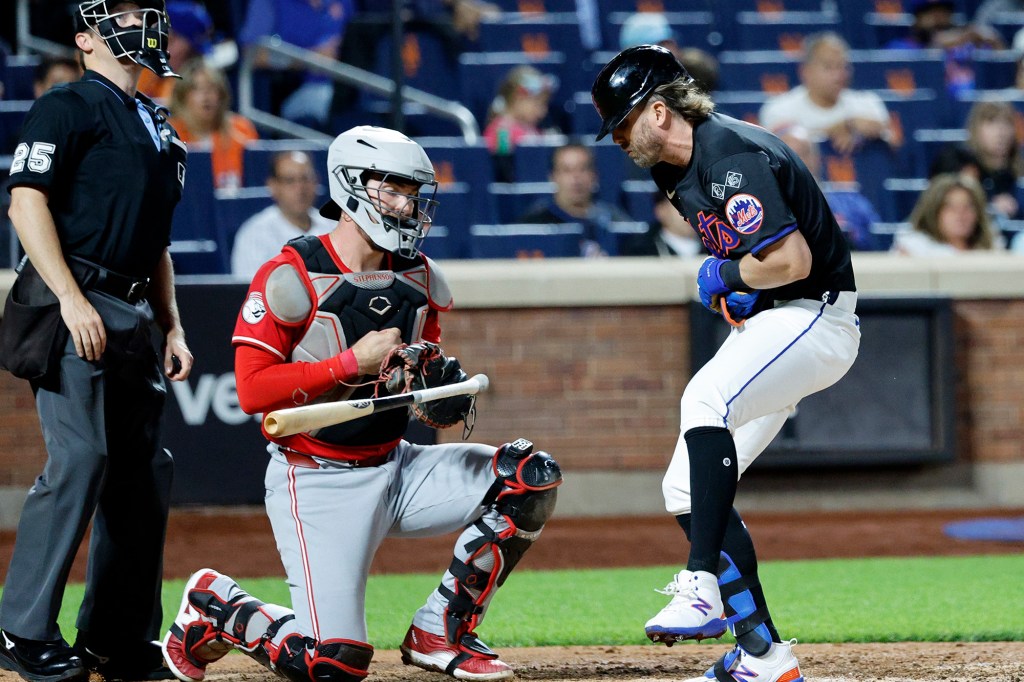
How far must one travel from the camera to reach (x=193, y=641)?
390cm

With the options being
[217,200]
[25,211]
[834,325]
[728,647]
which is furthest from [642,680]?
[217,200]

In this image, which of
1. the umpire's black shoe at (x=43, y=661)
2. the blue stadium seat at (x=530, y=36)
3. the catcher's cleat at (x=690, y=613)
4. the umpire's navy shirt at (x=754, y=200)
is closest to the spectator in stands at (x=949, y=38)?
the blue stadium seat at (x=530, y=36)

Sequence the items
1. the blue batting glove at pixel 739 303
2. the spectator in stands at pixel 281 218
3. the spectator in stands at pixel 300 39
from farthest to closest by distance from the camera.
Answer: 1. the spectator in stands at pixel 300 39
2. the spectator in stands at pixel 281 218
3. the blue batting glove at pixel 739 303

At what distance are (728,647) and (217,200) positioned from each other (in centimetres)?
507

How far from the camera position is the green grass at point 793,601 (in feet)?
15.9

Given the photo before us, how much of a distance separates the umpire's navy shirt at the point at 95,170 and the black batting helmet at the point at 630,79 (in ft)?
4.50

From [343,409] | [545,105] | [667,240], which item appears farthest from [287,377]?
[545,105]

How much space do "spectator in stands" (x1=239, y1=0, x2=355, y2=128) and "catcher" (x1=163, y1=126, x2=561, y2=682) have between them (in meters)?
6.23

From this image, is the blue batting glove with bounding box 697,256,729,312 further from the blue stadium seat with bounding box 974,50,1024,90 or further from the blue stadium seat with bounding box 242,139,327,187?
the blue stadium seat with bounding box 974,50,1024,90

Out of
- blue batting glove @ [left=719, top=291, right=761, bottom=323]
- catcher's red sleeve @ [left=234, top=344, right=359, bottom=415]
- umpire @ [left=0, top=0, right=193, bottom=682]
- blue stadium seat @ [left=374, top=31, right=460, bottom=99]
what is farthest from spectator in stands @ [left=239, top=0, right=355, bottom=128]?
blue batting glove @ [left=719, top=291, right=761, bottom=323]

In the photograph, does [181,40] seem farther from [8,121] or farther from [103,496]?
[103,496]

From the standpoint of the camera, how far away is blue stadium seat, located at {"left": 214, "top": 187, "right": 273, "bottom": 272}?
335 inches

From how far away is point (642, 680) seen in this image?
3.98m

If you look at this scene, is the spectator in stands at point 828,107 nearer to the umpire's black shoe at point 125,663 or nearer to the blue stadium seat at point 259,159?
the blue stadium seat at point 259,159
